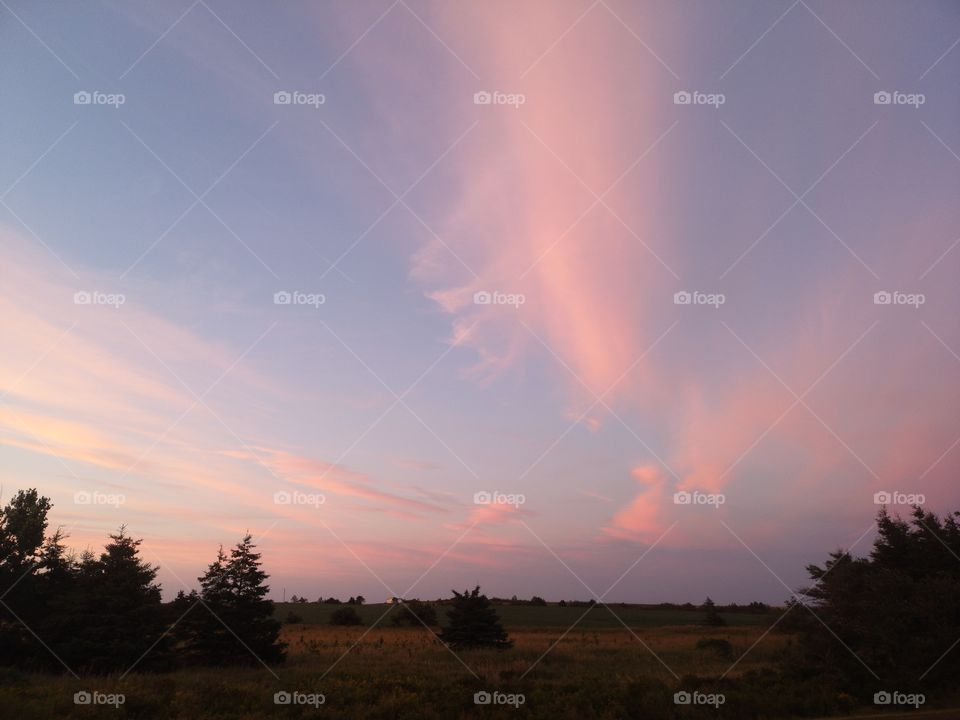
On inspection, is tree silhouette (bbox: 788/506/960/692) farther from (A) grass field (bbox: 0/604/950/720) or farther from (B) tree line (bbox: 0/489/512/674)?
(B) tree line (bbox: 0/489/512/674)

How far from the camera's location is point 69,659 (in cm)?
2200

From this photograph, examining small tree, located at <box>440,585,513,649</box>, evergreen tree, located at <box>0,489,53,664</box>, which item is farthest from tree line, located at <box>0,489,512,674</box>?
small tree, located at <box>440,585,513,649</box>

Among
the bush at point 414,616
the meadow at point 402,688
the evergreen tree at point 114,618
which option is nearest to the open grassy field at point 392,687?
the meadow at point 402,688

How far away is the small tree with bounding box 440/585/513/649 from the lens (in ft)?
104

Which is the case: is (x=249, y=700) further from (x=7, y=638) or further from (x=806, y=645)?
(x=806, y=645)

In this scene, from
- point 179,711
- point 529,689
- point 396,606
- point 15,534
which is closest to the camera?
point 179,711

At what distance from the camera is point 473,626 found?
105ft

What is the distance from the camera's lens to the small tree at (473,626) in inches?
1246

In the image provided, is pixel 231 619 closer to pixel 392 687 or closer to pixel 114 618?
pixel 114 618

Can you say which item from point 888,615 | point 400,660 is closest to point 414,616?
point 400,660

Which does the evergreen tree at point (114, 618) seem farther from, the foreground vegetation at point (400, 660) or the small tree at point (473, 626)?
the small tree at point (473, 626)

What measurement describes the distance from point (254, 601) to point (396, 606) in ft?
124

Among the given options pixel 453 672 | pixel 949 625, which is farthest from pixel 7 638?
pixel 949 625

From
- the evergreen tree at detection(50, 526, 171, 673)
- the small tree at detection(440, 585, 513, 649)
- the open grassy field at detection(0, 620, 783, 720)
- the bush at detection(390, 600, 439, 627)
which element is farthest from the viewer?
the bush at detection(390, 600, 439, 627)
